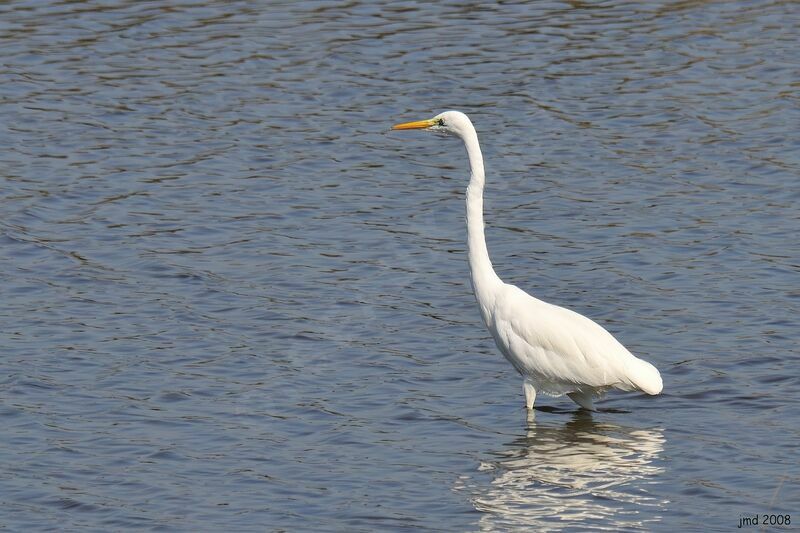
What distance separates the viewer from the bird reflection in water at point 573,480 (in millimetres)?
9500

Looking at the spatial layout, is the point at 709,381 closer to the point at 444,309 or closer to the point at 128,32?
the point at 444,309

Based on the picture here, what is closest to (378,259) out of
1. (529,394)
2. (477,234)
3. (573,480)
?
(477,234)

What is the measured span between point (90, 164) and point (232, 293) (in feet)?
14.5

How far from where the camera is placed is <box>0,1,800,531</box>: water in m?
10.2

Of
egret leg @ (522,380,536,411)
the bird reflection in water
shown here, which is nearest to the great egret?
egret leg @ (522,380,536,411)

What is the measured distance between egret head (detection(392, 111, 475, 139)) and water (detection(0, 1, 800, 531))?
2.02m

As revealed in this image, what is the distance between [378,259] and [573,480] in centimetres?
524

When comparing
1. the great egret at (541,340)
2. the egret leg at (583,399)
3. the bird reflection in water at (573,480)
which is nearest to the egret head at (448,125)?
the great egret at (541,340)

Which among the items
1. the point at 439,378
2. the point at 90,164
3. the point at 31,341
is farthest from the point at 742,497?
the point at 90,164

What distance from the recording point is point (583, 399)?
11.7 meters

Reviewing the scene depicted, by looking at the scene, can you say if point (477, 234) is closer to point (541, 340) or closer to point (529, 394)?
point (541, 340)

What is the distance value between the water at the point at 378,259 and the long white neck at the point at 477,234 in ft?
2.82

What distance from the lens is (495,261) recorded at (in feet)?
49.2

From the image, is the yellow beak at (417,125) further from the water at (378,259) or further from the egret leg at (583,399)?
the egret leg at (583,399)
